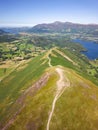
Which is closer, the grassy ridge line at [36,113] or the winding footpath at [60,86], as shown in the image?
the grassy ridge line at [36,113]

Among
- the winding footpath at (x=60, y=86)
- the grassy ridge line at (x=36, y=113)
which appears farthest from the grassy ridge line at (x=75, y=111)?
the grassy ridge line at (x=36, y=113)

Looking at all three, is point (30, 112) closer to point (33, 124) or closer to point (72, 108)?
point (33, 124)

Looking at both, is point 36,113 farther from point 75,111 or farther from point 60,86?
point 60,86

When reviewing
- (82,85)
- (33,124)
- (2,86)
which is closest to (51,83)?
(82,85)

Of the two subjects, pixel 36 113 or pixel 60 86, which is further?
pixel 60 86

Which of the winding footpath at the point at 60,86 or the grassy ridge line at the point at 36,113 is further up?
the winding footpath at the point at 60,86

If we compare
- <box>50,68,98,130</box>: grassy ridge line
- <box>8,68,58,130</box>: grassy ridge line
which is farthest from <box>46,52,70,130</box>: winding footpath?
<box>8,68,58,130</box>: grassy ridge line

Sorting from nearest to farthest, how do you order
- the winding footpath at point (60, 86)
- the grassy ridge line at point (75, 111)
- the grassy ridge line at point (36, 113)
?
the grassy ridge line at point (75, 111), the grassy ridge line at point (36, 113), the winding footpath at point (60, 86)

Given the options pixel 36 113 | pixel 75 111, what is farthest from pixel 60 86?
pixel 36 113

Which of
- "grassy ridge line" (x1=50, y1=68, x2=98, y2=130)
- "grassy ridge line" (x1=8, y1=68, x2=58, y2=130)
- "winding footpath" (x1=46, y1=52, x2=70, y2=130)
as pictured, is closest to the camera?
"grassy ridge line" (x1=50, y1=68, x2=98, y2=130)

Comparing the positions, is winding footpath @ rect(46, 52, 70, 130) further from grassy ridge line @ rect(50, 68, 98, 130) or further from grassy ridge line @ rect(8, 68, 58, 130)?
grassy ridge line @ rect(8, 68, 58, 130)

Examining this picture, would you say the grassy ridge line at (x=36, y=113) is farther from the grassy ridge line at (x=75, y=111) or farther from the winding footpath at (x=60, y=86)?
the grassy ridge line at (x=75, y=111)
